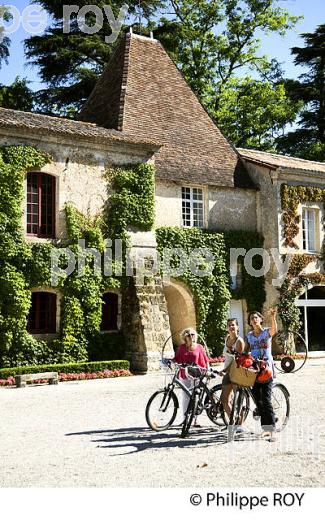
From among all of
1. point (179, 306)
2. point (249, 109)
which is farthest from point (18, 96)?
point (179, 306)

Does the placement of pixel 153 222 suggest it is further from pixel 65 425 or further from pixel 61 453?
pixel 61 453

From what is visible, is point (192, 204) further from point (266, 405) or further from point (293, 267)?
point (266, 405)

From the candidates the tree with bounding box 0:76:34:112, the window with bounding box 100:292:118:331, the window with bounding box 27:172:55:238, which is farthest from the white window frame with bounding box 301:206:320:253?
the tree with bounding box 0:76:34:112

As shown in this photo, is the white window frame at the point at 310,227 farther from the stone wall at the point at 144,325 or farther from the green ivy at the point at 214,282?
the stone wall at the point at 144,325

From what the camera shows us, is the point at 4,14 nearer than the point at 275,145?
Yes

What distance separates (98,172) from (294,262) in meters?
9.25

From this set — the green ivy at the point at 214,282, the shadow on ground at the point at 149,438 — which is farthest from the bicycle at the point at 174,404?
the green ivy at the point at 214,282

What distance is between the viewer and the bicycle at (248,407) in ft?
30.9

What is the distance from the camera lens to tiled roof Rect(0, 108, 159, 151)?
62.8 feet

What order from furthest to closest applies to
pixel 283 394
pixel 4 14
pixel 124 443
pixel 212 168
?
pixel 4 14, pixel 212 168, pixel 283 394, pixel 124 443

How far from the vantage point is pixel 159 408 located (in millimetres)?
10164

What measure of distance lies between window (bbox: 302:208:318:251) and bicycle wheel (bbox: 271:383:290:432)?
16.4 metres

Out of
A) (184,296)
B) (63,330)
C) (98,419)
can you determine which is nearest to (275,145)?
(184,296)

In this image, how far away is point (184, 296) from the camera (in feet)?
76.3
